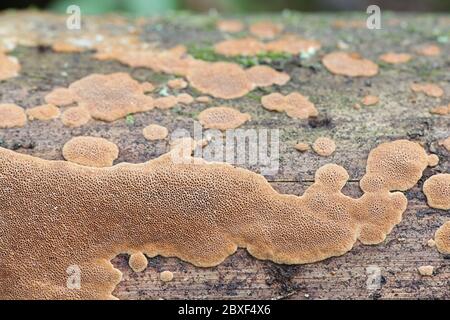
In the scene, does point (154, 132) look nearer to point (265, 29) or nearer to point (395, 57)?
point (265, 29)

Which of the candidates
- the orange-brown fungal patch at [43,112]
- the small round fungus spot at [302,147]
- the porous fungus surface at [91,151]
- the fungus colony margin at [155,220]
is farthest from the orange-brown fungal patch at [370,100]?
the orange-brown fungal patch at [43,112]

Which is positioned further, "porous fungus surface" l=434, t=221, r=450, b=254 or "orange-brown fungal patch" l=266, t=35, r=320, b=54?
"orange-brown fungal patch" l=266, t=35, r=320, b=54

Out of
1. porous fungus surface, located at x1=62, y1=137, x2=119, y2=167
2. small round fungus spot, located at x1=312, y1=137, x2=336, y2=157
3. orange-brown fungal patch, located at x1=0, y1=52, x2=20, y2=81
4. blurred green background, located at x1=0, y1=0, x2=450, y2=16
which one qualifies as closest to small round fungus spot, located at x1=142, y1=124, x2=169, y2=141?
porous fungus surface, located at x1=62, y1=137, x2=119, y2=167

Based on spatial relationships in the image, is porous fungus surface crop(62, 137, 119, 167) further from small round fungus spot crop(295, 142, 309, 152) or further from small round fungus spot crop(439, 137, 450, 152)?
small round fungus spot crop(439, 137, 450, 152)

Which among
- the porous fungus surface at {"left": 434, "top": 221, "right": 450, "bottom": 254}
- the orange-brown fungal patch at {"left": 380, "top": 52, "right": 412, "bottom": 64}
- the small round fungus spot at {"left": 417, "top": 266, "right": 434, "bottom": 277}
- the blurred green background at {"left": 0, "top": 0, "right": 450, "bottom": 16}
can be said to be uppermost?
the blurred green background at {"left": 0, "top": 0, "right": 450, "bottom": 16}
